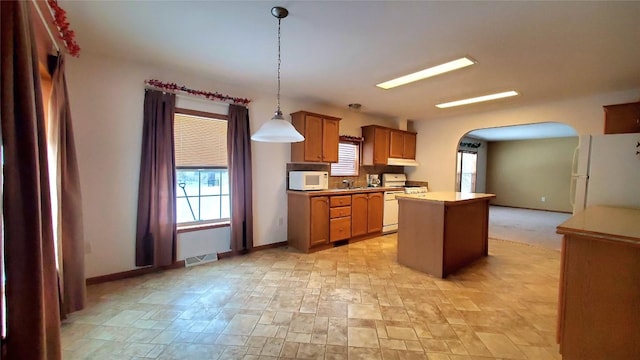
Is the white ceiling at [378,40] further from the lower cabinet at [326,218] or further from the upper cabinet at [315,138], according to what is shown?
the lower cabinet at [326,218]

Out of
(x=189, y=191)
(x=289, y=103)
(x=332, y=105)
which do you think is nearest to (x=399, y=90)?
(x=332, y=105)

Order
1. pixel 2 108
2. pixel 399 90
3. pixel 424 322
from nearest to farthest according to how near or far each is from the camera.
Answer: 1. pixel 2 108
2. pixel 424 322
3. pixel 399 90

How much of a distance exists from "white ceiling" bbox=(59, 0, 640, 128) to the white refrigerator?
2.83 feet

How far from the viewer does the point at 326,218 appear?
13.7 ft

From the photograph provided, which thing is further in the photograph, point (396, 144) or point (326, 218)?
point (396, 144)

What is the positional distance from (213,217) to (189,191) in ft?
1.64

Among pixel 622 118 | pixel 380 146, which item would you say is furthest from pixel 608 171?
pixel 380 146

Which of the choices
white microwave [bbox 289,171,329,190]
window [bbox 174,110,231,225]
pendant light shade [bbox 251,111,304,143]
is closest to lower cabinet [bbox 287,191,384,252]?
white microwave [bbox 289,171,329,190]

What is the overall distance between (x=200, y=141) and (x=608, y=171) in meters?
5.05

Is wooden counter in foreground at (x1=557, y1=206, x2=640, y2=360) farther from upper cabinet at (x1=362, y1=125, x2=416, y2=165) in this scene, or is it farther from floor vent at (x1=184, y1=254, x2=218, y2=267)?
upper cabinet at (x1=362, y1=125, x2=416, y2=165)

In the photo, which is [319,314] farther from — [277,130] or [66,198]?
[66,198]

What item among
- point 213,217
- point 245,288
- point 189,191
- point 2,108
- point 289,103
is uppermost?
point 289,103

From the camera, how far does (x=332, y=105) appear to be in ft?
16.3

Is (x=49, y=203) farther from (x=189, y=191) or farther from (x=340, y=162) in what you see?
(x=340, y=162)
